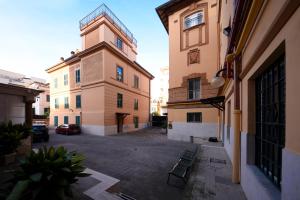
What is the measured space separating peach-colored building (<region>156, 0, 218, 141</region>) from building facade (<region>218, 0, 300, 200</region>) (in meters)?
8.31

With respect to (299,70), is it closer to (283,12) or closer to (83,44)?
(283,12)

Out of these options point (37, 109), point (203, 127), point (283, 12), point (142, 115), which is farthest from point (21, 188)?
point (37, 109)

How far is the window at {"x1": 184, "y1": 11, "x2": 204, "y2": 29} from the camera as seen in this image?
44.5 ft

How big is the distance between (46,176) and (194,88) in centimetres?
1261

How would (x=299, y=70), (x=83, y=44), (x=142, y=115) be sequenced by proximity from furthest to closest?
(x=142, y=115) < (x=83, y=44) < (x=299, y=70)

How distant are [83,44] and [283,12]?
70.8 feet

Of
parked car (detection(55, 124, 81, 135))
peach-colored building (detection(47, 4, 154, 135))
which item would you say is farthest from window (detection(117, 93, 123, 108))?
parked car (detection(55, 124, 81, 135))

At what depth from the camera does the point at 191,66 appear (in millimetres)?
13719

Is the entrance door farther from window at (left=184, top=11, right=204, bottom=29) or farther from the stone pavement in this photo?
the stone pavement

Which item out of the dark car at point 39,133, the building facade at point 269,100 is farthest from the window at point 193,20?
the dark car at point 39,133

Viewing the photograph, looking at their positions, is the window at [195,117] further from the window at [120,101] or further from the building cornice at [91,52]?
the building cornice at [91,52]

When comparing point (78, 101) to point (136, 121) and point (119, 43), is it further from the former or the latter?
point (119, 43)

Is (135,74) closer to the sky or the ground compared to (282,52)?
closer to the sky

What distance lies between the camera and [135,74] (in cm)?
2352
